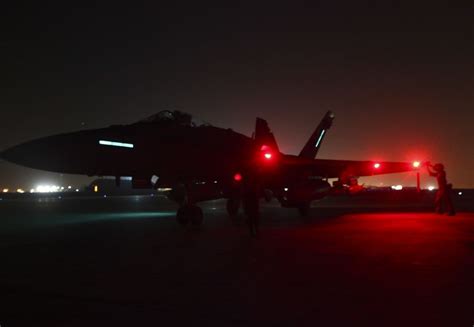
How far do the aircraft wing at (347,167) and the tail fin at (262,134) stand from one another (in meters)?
0.98

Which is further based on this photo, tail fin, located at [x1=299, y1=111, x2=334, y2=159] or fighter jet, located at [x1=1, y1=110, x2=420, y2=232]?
tail fin, located at [x1=299, y1=111, x2=334, y2=159]

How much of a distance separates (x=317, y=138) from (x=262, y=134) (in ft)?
36.9

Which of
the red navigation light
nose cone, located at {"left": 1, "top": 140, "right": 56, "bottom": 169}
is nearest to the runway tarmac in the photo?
nose cone, located at {"left": 1, "top": 140, "right": 56, "bottom": 169}

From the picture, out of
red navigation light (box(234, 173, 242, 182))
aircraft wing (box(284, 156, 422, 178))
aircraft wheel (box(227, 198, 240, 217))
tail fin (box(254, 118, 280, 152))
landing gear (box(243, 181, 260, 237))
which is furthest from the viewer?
aircraft wheel (box(227, 198, 240, 217))

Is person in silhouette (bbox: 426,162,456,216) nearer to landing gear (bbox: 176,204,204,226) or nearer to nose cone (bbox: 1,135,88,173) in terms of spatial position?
landing gear (bbox: 176,204,204,226)

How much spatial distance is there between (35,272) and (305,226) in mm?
8542

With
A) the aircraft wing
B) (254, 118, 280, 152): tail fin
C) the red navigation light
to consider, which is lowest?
the red navigation light

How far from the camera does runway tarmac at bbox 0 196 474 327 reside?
4.55 meters

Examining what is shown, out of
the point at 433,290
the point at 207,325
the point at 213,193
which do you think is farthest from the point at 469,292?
the point at 213,193

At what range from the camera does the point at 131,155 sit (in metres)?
13.3

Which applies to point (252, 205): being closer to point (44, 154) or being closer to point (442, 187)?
point (44, 154)

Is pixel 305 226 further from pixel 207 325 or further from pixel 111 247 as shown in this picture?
pixel 207 325

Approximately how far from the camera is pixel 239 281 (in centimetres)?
606

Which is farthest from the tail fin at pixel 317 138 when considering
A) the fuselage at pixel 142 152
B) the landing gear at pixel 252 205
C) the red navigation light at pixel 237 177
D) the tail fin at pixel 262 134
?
the landing gear at pixel 252 205
